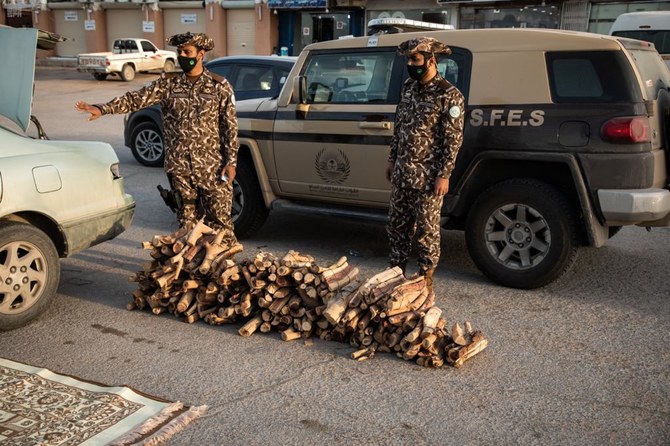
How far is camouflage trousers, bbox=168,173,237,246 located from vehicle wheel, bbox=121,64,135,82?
2700 centimetres

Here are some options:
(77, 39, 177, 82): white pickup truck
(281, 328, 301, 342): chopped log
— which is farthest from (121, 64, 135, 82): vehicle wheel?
(281, 328, 301, 342): chopped log

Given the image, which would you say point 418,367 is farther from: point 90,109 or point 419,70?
point 90,109

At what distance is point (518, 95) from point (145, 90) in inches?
113

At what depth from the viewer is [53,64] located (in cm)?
3997

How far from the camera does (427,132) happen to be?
502 centimetres

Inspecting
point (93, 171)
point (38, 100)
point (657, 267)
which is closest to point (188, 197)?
point (93, 171)

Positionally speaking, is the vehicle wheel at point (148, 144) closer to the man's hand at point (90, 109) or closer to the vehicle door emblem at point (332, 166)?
the vehicle door emblem at point (332, 166)

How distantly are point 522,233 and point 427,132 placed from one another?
4.08ft

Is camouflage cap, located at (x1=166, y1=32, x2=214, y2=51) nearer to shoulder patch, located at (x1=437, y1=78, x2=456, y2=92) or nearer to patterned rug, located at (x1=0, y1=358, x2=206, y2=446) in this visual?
shoulder patch, located at (x1=437, y1=78, x2=456, y2=92)

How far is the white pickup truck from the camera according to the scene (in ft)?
98.6

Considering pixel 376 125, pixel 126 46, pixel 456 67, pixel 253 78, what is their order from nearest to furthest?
pixel 456 67 < pixel 376 125 < pixel 253 78 < pixel 126 46

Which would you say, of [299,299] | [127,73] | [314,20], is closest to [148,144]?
[299,299]

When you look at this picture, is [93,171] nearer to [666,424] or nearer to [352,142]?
[352,142]

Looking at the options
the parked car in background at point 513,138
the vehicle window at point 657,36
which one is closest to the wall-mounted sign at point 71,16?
the vehicle window at point 657,36
